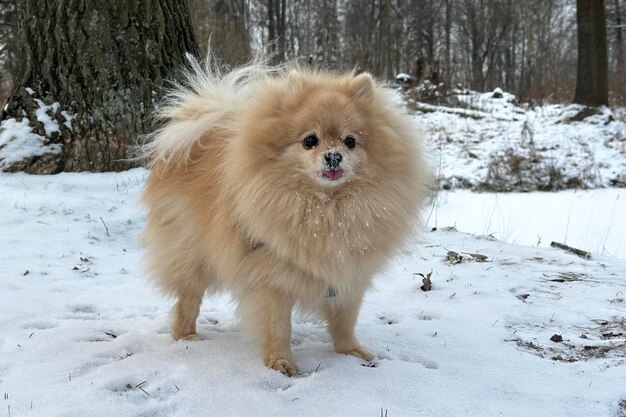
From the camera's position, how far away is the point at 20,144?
5090 millimetres

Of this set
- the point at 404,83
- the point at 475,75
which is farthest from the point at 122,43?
the point at 475,75

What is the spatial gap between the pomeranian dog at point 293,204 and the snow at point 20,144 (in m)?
2.79

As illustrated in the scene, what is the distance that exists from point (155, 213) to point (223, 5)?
21475mm

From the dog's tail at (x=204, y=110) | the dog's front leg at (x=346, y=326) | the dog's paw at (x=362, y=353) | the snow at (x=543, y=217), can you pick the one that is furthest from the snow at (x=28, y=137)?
the snow at (x=543, y=217)

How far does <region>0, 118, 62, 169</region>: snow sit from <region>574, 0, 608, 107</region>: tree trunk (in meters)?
10.8

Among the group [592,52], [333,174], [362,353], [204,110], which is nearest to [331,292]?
[362,353]

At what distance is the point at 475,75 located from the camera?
31.2m

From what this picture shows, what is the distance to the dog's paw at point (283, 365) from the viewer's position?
97.1 inches

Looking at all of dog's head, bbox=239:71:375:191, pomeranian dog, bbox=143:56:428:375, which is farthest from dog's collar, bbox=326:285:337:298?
dog's head, bbox=239:71:375:191

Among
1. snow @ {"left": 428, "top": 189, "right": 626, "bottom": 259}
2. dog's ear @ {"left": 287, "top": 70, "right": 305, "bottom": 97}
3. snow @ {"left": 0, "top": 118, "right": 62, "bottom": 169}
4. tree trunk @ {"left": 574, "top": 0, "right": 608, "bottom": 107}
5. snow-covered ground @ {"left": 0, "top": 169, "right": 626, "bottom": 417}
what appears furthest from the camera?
tree trunk @ {"left": 574, "top": 0, "right": 608, "bottom": 107}

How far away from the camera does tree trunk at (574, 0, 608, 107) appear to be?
448 inches

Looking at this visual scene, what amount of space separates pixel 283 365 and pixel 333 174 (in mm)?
913

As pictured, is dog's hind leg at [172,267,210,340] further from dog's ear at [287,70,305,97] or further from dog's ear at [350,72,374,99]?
dog's ear at [350,72,374,99]

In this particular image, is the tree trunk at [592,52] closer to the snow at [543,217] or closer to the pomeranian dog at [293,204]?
the snow at [543,217]
